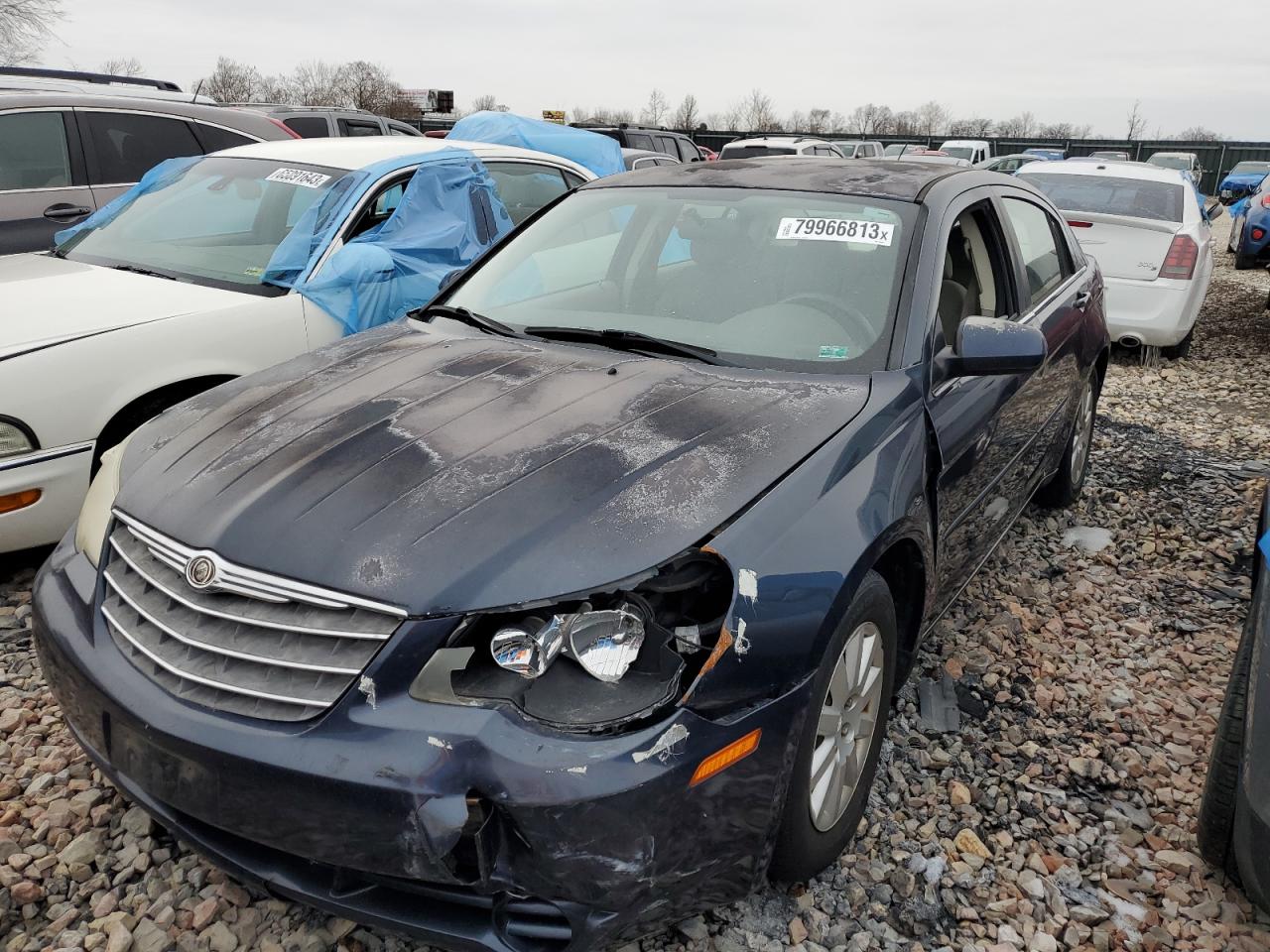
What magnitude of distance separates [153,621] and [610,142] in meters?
6.61

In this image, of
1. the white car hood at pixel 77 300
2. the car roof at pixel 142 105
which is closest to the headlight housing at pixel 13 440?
the white car hood at pixel 77 300

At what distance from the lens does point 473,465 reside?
2090 millimetres

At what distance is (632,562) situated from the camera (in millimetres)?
1790

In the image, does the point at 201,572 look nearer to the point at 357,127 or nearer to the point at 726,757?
the point at 726,757

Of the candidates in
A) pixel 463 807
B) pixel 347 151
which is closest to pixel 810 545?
→ pixel 463 807

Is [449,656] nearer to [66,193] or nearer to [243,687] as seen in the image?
[243,687]

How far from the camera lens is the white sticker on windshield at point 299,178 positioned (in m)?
4.79

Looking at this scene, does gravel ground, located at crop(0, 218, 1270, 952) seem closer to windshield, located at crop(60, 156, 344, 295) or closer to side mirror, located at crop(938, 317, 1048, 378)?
side mirror, located at crop(938, 317, 1048, 378)

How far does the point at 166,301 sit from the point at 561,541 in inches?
111

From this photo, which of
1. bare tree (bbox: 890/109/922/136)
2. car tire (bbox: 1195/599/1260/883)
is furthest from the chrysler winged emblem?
bare tree (bbox: 890/109/922/136)

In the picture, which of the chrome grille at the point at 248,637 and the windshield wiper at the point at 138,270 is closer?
the chrome grille at the point at 248,637

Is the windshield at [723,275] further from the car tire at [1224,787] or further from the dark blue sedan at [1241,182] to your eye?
the dark blue sedan at [1241,182]

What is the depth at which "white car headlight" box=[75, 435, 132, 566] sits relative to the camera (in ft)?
7.43

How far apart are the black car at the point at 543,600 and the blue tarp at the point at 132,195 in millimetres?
2775
